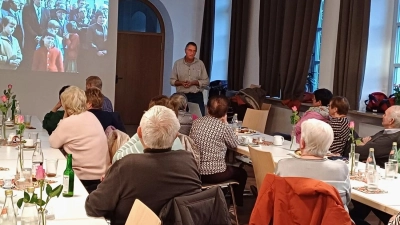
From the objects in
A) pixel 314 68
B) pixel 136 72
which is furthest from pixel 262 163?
pixel 136 72

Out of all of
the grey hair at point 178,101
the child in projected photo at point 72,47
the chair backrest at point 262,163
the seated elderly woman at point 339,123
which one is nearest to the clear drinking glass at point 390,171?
the chair backrest at point 262,163

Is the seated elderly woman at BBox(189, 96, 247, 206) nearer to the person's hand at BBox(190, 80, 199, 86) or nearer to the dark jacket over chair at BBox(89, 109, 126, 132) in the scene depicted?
the dark jacket over chair at BBox(89, 109, 126, 132)

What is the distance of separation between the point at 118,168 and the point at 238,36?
7.78 meters

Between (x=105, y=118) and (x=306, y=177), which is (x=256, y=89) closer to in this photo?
(x=105, y=118)

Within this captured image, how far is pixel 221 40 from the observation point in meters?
11.2

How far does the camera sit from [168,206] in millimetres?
2518

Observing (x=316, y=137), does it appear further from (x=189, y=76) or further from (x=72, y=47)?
(x=72, y=47)

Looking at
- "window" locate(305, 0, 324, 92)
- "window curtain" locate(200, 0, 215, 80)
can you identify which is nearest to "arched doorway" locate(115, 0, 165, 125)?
"window curtain" locate(200, 0, 215, 80)

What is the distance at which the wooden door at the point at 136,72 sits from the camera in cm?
1141

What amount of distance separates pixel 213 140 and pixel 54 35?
511 cm

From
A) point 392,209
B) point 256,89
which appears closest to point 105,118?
point 392,209

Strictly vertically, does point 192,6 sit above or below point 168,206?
above

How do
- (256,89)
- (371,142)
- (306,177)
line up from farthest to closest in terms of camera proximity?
(256,89) < (371,142) < (306,177)

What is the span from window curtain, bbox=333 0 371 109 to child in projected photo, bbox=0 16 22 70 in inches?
193
